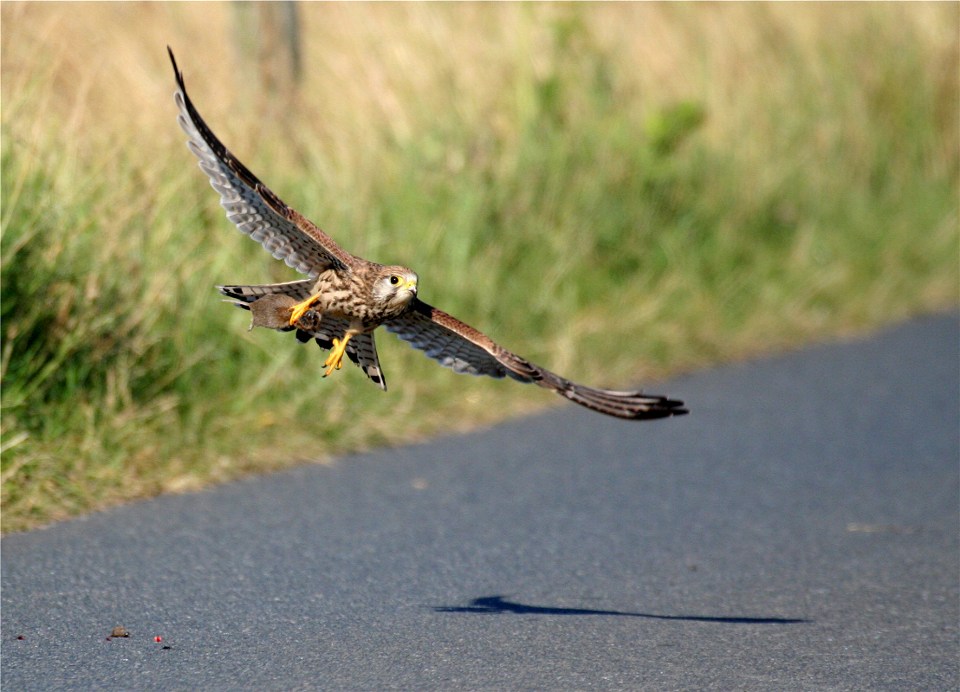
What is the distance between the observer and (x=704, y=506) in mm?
5527

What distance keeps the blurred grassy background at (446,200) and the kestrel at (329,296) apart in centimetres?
137

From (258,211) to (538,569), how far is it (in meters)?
1.63

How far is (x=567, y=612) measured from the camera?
14.1ft

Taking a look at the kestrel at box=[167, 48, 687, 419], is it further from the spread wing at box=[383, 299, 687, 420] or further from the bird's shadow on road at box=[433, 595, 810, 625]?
the bird's shadow on road at box=[433, 595, 810, 625]

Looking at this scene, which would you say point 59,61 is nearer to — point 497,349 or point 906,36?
point 497,349

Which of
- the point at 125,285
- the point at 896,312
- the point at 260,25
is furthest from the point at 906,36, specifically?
the point at 125,285

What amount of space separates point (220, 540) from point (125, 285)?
1.39 metres

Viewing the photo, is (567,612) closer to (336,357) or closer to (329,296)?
(336,357)

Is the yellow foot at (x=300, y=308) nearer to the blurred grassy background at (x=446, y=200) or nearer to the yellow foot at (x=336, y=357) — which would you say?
the yellow foot at (x=336, y=357)

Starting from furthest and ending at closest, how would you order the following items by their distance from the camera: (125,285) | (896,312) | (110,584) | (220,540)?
(896,312), (125,285), (220,540), (110,584)

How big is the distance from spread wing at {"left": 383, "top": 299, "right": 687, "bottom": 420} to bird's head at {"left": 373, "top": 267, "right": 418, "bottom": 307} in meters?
0.08

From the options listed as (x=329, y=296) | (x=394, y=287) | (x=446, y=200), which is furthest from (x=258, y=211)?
(x=446, y=200)

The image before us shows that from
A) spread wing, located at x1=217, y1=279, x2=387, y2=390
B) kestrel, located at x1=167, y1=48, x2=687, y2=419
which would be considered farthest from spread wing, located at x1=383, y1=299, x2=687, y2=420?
spread wing, located at x1=217, y1=279, x2=387, y2=390

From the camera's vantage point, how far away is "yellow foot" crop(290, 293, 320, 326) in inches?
155
